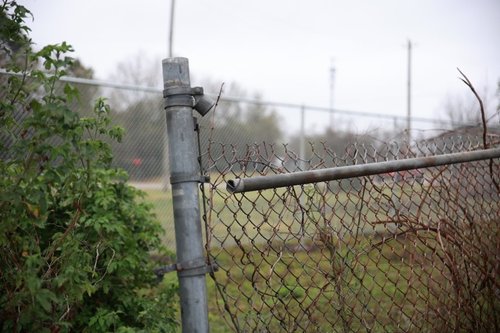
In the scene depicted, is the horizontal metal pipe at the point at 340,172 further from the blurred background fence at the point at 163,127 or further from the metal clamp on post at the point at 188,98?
the blurred background fence at the point at 163,127

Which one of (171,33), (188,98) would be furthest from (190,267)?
(171,33)

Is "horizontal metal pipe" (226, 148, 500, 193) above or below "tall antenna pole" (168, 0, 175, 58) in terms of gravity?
below

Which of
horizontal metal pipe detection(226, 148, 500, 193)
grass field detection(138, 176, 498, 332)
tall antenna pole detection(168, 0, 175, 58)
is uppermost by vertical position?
tall antenna pole detection(168, 0, 175, 58)

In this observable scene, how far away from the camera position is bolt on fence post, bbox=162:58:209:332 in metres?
1.52

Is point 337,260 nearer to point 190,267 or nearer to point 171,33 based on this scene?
point 190,267

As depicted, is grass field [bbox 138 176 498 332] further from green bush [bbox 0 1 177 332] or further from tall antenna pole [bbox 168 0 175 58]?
tall antenna pole [bbox 168 0 175 58]

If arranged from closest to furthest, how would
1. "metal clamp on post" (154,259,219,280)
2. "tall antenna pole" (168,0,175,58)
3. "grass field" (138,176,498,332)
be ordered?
1. "metal clamp on post" (154,259,219,280)
2. "grass field" (138,176,498,332)
3. "tall antenna pole" (168,0,175,58)

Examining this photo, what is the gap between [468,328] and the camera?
2412mm

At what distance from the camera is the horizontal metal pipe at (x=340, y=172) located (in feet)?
5.07

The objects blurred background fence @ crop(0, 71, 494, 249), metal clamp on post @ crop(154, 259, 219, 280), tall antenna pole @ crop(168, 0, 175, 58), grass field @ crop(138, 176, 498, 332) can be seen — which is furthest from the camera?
tall antenna pole @ crop(168, 0, 175, 58)

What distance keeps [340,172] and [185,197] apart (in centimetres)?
60

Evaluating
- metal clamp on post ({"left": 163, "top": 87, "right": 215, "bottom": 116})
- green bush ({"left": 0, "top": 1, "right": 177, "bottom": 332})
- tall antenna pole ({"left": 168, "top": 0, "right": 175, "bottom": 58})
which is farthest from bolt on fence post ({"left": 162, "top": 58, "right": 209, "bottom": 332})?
tall antenna pole ({"left": 168, "top": 0, "right": 175, "bottom": 58})

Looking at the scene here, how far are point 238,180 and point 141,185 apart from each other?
4819mm

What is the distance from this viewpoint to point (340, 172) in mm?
1790
